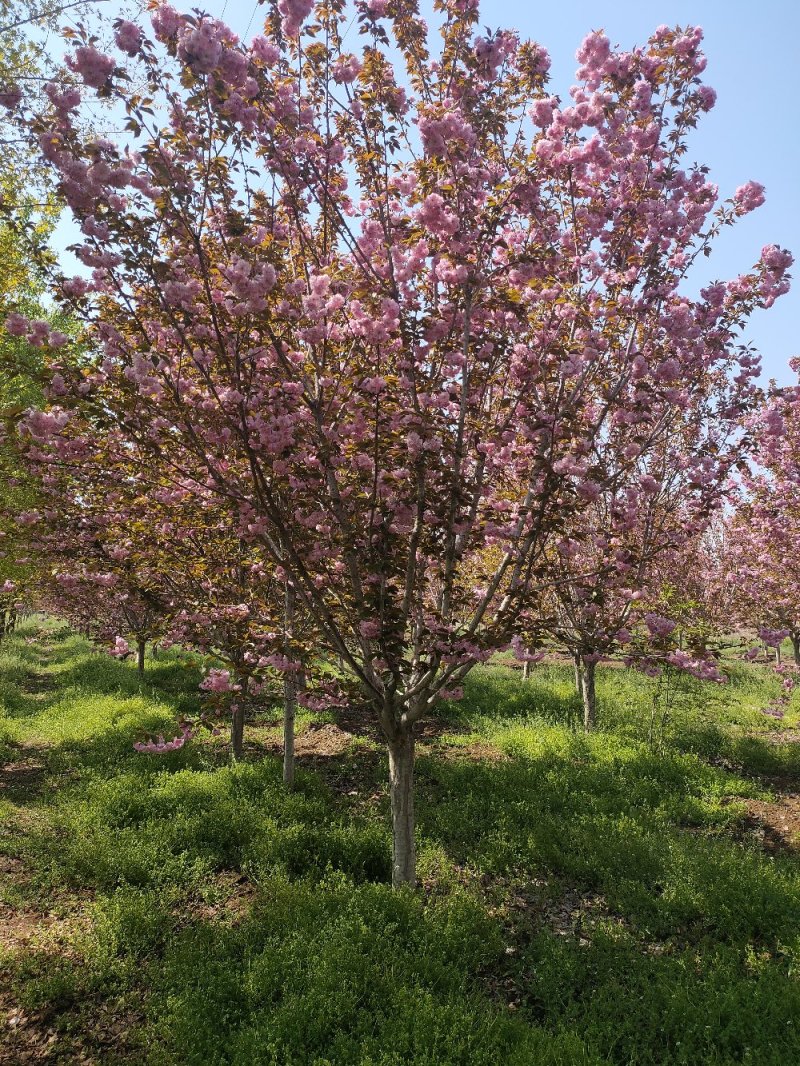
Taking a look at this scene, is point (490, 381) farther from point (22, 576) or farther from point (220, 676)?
point (22, 576)

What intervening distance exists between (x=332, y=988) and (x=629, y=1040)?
1.88m

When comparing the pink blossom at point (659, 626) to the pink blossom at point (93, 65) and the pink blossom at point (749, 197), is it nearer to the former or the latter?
the pink blossom at point (749, 197)

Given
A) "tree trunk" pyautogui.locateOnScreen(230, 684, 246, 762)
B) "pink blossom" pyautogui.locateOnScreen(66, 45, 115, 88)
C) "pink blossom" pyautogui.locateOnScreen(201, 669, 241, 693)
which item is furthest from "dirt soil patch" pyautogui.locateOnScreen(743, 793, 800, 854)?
"pink blossom" pyautogui.locateOnScreen(66, 45, 115, 88)

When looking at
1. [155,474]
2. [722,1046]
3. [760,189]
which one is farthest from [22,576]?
[760,189]

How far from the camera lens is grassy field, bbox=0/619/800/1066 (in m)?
3.78

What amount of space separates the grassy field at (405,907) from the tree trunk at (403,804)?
11.1 inches

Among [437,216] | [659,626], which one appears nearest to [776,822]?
[659,626]

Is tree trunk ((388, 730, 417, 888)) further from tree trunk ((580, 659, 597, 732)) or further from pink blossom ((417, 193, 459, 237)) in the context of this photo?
tree trunk ((580, 659, 597, 732))

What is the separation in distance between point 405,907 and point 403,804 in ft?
2.42

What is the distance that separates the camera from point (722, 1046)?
12.3 feet

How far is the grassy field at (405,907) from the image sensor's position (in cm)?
378

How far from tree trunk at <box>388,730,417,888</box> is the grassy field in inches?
11.1

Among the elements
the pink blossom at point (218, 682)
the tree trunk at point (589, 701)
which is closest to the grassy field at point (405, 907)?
the tree trunk at point (589, 701)

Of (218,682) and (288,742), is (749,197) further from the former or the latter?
(288,742)
